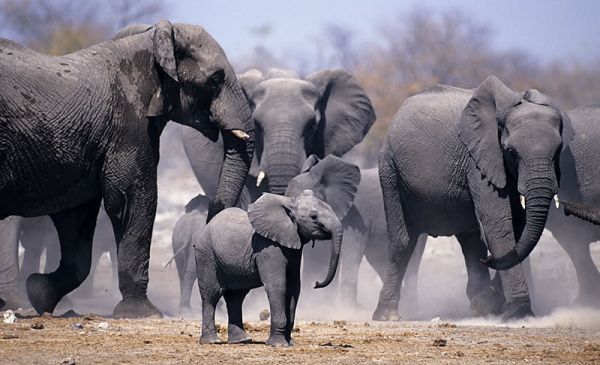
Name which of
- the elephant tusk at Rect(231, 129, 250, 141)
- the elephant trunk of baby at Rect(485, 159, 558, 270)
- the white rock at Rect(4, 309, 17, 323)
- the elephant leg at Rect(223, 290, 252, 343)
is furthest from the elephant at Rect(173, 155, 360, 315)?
the elephant leg at Rect(223, 290, 252, 343)

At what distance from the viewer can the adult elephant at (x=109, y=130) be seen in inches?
463

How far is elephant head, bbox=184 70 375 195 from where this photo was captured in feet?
54.3

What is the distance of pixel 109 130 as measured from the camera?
12.1 m

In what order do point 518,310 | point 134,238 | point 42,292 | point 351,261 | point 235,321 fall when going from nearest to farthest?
point 235,321
point 134,238
point 42,292
point 518,310
point 351,261

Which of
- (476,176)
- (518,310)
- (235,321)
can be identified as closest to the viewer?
(235,321)

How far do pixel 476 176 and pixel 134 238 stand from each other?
10.00 ft

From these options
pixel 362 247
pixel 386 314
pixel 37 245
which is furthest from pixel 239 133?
pixel 37 245

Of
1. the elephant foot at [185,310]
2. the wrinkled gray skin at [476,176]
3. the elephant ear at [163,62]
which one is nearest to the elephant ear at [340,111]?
the elephant foot at [185,310]

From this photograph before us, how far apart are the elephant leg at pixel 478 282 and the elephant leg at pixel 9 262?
168 inches

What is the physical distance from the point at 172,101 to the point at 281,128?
13.4ft

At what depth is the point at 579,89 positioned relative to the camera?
151ft

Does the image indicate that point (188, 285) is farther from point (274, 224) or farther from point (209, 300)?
point (274, 224)

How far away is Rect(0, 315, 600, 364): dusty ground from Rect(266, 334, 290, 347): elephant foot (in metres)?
0.06

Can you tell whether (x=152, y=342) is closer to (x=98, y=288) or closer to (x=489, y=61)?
(x=98, y=288)
